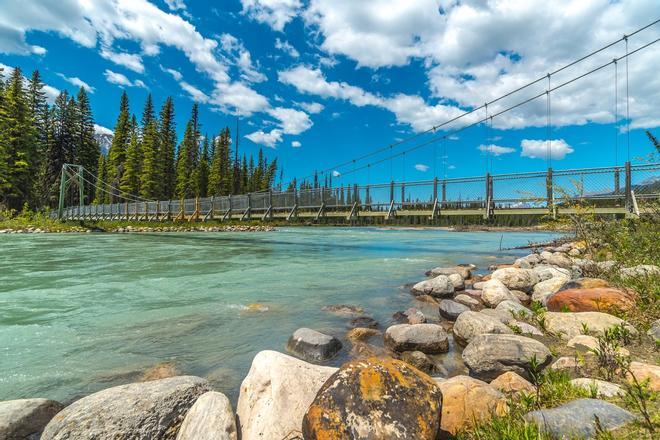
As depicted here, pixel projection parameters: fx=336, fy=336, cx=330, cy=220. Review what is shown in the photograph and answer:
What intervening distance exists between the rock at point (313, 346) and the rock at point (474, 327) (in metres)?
1.31

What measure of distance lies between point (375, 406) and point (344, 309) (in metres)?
3.24

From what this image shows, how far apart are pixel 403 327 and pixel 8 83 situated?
50.5 meters

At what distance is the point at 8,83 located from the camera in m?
36.1

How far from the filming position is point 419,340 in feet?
11.0

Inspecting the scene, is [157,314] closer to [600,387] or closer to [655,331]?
[600,387]

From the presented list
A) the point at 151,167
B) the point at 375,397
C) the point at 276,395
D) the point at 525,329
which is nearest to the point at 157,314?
the point at 276,395

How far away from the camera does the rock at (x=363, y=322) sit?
420cm

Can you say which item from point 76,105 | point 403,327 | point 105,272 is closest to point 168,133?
point 76,105

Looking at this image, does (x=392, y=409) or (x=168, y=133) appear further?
(x=168, y=133)

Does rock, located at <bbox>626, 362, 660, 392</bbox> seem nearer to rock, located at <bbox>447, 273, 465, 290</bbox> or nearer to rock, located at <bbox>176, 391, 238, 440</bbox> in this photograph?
rock, located at <bbox>176, 391, 238, 440</bbox>

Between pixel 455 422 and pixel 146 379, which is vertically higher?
pixel 455 422

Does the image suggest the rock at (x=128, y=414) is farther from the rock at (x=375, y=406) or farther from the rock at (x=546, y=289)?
the rock at (x=546, y=289)

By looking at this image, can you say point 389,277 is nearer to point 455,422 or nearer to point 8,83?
point 455,422

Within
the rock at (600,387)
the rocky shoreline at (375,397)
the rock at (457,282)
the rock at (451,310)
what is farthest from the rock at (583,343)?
the rock at (457,282)
